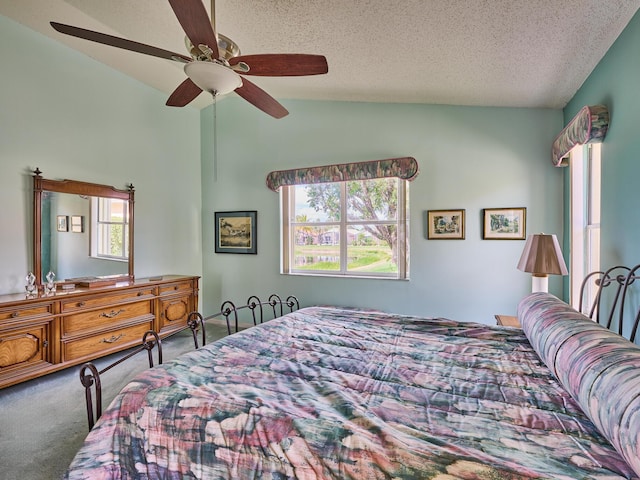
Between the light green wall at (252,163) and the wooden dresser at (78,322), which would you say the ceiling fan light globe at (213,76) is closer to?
the light green wall at (252,163)

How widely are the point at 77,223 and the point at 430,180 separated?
3760 mm

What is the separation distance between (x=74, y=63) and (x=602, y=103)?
15.4 feet

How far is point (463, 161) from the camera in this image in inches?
134

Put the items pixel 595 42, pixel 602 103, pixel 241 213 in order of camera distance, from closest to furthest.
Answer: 1. pixel 595 42
2. pixel 602 103
3. pixel 241 213

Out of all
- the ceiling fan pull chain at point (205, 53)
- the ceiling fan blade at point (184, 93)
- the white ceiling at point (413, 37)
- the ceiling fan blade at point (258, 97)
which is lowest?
the ceiling fan pull chain at point (205, 53)

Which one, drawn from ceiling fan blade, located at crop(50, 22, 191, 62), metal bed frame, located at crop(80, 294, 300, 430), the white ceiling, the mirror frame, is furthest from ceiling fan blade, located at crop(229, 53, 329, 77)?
the mirror frame

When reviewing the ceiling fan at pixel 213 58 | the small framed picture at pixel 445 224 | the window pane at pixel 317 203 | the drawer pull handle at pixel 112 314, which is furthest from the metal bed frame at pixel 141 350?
the small framed picture at pixel 445 224

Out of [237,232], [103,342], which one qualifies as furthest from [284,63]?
[103,342]

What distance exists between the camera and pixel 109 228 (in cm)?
368

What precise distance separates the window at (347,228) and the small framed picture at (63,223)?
7.61 feet

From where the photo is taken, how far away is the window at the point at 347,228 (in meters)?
3.81

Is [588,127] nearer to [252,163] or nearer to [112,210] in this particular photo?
[252,163]

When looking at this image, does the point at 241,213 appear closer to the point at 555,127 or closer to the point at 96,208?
the point at 96,208

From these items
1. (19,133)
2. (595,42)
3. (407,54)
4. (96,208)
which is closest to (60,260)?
(96,208)
